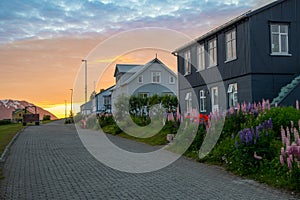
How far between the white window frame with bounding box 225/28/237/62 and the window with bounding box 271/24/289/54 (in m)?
2.35

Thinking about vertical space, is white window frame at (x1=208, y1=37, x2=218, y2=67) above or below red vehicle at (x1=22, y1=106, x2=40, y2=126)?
above

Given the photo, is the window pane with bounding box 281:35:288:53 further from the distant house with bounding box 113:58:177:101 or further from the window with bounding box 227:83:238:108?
the distant house with bounding box 113:58:177:101

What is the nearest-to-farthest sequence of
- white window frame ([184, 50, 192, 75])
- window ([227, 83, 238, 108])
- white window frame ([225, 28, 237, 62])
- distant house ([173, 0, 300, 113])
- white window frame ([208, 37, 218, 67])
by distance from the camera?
1. distant house ([173, 0, 300, 113])
2. white window frame ([225, 28, 237, 62])
3. window ([227, 83, 238, 108])
4. white window frame ([208, 37, 218, 67])
5. white window frame ([184, 50, 192, 75])

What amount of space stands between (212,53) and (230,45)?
2657mm

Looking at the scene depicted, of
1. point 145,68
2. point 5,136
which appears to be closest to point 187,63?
point 5,136

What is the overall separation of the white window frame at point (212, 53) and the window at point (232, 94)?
99.1 inches

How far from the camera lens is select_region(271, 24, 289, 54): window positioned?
22.4 meters

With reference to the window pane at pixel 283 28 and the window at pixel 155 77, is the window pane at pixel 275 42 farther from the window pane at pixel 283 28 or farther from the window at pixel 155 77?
the window at pixel 155 77

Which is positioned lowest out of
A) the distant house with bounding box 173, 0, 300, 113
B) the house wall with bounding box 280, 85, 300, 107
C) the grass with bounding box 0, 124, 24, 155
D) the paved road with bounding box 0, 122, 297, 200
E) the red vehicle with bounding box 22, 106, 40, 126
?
the paved road with bounding box 0, 122, 297, 200

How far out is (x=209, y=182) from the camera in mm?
9508

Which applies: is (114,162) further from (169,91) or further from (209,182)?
(169,91)

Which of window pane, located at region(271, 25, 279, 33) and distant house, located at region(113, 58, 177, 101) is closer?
window pane, located at region(271, 25, 279, 33)

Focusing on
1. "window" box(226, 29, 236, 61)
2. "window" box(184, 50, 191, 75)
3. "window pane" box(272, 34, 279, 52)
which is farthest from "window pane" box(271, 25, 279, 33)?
"window" box(184, 50, 191, 75)

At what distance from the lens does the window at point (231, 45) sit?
23625mm
